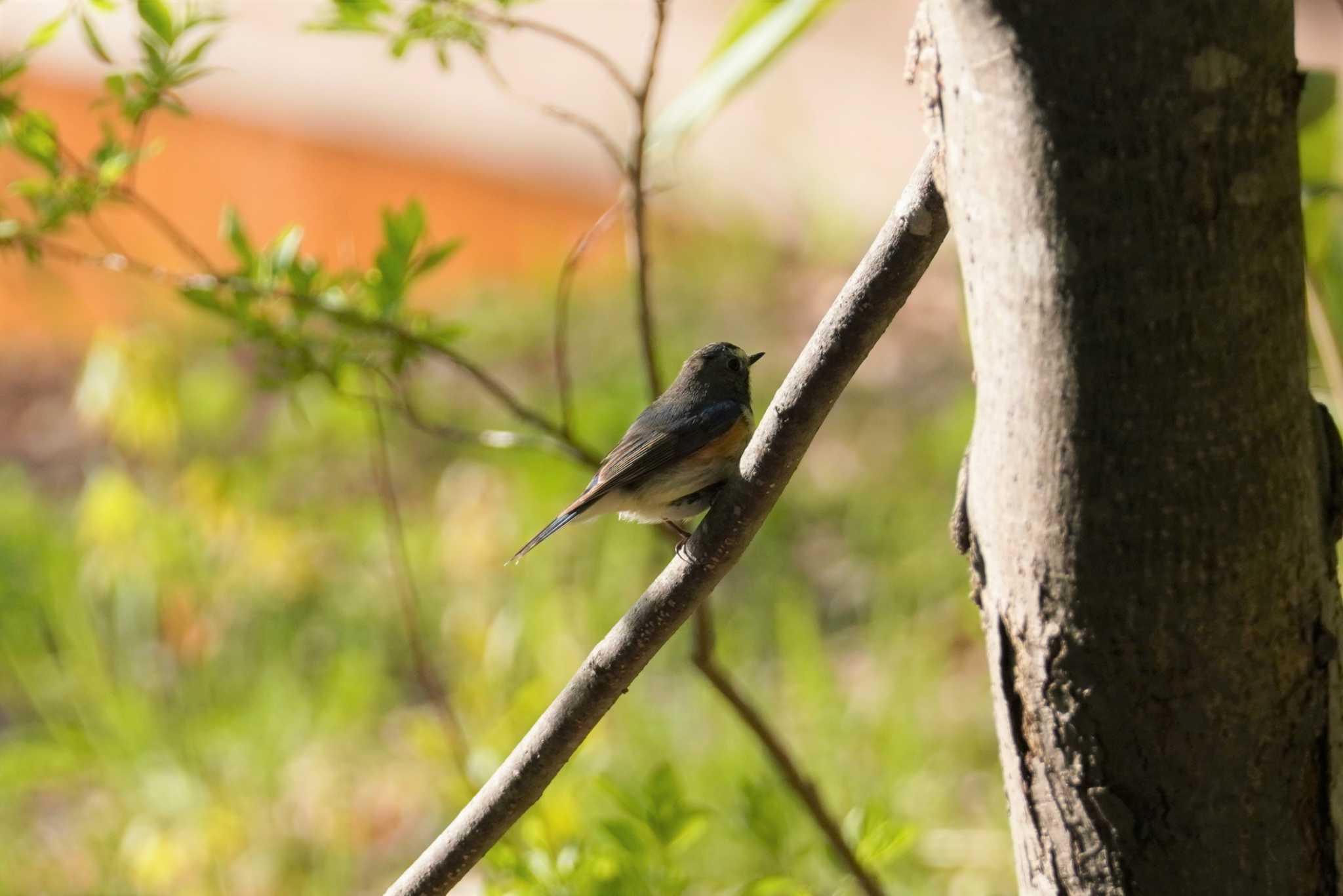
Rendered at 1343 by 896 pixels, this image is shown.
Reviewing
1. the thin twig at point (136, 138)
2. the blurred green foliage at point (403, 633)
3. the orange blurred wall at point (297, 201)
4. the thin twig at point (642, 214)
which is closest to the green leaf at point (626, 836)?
the blurred green foliage at point (403, 633)

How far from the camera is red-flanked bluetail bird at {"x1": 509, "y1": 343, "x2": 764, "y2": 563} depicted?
1.80 metres

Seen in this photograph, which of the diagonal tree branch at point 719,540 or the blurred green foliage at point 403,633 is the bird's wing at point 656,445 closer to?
the blurred green foliage at point 403,633

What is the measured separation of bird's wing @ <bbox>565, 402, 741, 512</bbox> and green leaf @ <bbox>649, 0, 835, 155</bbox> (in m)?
0.38

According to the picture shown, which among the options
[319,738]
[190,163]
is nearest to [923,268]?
[319,738]

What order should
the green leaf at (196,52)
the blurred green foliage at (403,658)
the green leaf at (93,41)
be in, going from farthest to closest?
the blurred green foliage at (403,658)
the green leaf at (196,52)
the green leaf at (93,41)

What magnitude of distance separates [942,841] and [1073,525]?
198 cm

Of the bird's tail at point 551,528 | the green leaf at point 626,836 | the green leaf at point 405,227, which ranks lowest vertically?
the green leaf at point 626,836

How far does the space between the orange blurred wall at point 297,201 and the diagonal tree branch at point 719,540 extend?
16.8 feet

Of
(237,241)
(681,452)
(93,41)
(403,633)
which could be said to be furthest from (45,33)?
(403,633)

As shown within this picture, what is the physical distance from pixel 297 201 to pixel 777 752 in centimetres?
571

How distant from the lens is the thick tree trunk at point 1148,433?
81 centimetres

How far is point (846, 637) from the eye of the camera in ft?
12.1

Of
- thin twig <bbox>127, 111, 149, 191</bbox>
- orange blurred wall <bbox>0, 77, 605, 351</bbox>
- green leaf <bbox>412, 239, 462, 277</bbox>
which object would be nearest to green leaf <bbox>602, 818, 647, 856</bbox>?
green leaf <bbox>412, 239, 462, 277</bbox>

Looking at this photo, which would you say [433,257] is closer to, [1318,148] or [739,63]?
[739,63]
